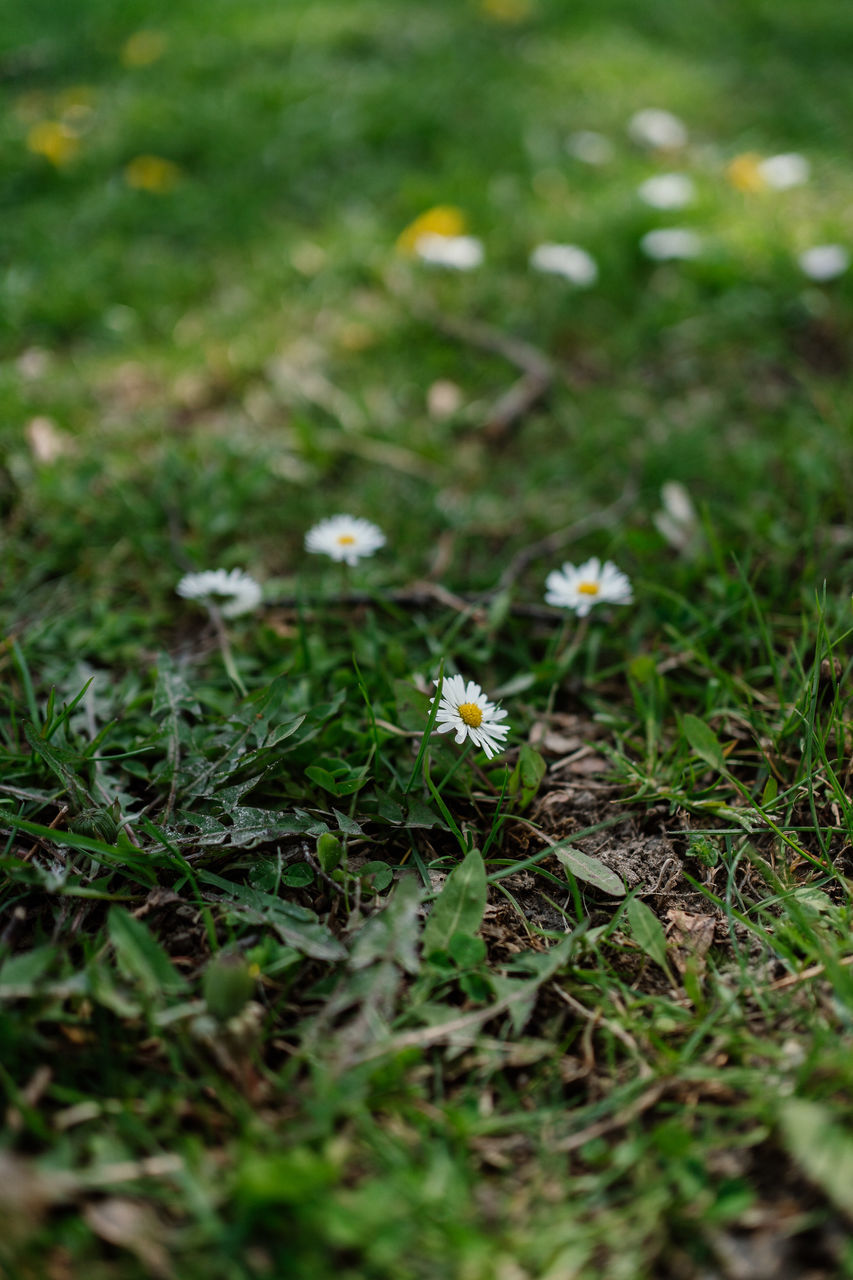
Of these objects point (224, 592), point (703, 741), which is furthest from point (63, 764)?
point (703, 741)

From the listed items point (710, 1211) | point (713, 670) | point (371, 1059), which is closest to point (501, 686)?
point (713, 670)

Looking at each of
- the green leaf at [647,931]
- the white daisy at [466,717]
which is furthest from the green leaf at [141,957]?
the green leaf at [647,931]

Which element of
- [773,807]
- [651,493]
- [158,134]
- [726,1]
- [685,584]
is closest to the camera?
[773,807]

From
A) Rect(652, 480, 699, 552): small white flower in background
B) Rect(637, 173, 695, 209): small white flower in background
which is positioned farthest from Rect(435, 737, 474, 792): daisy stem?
Rect(637, 173, 695, 209): small white flower in background

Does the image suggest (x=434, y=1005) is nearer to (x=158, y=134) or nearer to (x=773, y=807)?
(x=773, y=807)

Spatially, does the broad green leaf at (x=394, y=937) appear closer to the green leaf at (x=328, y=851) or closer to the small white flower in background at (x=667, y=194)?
the green leaf at (x=328, y=851)

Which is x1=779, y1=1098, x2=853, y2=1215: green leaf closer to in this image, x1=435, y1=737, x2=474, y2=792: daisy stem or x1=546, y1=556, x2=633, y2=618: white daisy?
x1=435, y1=737, x2=474, y2=792: daisy stem
